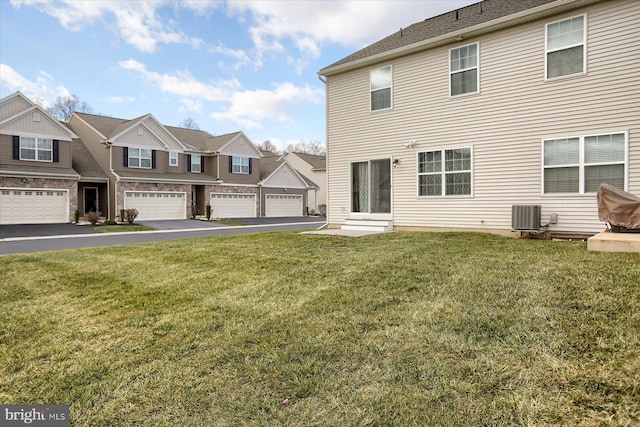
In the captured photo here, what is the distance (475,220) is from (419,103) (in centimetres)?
362

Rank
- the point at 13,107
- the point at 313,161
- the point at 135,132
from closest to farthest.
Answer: the point at 13,107, the point at 135,132, the point at 313,161

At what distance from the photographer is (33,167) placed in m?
18.7

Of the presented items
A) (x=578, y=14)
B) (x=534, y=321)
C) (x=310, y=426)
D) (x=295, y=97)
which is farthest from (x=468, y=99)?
(x=295, y=97)

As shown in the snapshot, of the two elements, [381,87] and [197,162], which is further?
[197,162]

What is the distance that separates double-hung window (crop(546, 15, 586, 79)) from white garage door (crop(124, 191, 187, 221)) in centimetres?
2083

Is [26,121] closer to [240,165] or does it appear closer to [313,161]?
[240,165]

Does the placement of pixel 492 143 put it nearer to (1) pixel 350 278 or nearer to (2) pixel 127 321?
(1) pixel 350 278

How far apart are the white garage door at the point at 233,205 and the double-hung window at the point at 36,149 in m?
Answer: 9.37

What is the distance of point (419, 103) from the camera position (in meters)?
10.0

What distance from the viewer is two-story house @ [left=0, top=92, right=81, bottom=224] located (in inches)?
699

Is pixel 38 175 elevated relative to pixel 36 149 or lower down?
lower down

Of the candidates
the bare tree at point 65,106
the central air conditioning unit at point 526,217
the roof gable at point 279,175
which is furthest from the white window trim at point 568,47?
the bare tree at point 65,106

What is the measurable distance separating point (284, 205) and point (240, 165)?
4.75m

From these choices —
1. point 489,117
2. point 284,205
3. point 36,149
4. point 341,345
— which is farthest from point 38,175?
point 341,345
